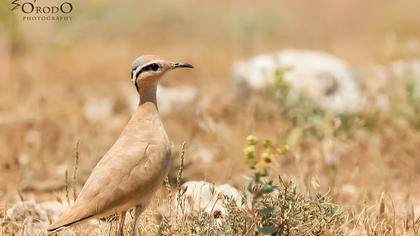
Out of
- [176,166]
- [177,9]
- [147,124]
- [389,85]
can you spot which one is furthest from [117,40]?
[147,124]

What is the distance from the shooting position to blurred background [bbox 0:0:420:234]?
6141mm

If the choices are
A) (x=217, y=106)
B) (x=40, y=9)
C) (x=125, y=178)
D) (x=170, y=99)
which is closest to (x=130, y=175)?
(x=125, y=178)

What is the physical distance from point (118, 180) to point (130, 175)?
0.06m

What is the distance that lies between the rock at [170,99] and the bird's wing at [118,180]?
152 inches

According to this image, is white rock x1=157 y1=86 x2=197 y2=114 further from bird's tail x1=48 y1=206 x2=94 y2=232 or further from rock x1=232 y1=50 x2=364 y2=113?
bird's tail x1=48 y1=206 x2=94 y2=232

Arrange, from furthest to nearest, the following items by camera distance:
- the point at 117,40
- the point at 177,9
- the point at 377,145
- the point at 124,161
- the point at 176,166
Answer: the point at 177,9, the point at 117,40, the point at 377,145, the point at 176,166, the point at 124,161

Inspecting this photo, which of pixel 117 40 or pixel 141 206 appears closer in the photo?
pixel 141 206

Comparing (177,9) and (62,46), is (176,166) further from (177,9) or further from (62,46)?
(177,9)

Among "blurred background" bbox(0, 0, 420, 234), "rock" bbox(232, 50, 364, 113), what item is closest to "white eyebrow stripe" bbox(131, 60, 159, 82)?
"blurred background" bbox(0, 0, 420, 234)

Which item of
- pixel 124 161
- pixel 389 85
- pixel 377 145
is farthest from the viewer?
pixel 389 85

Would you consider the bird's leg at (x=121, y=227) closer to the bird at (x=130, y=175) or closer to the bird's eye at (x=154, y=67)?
the bird at (x=130, y=175)

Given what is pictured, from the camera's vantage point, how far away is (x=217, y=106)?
321 inches

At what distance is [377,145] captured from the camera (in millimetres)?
7027

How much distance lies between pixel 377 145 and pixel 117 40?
581cm
